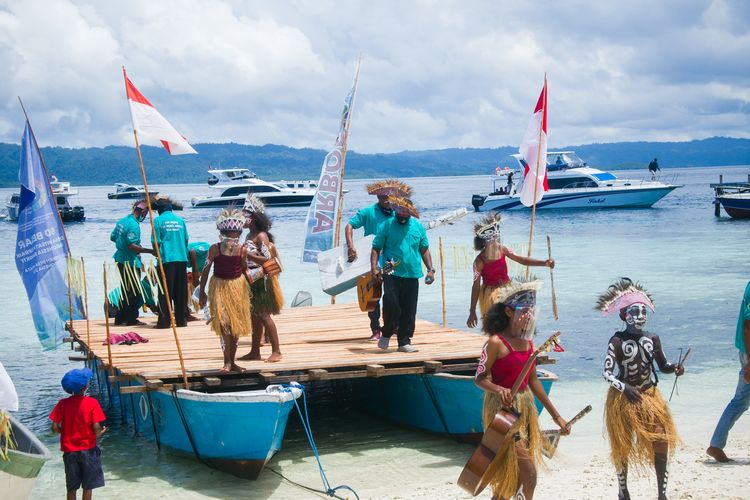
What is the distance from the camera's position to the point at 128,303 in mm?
13055

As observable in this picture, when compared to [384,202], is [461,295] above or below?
below

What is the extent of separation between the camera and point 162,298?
13008 millimetres

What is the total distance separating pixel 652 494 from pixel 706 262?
26102 mm

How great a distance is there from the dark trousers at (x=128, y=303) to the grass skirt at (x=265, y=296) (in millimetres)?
4011

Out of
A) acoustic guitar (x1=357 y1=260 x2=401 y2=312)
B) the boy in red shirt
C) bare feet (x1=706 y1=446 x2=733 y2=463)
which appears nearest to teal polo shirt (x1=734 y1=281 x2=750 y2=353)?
bare feet (x1=706 y1=446 x2=733 y2=463)

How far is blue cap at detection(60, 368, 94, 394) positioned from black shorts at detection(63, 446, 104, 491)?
1.69 ft

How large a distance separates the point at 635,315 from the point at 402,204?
3.88 meters

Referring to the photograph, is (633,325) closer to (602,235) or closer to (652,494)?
(652,494)

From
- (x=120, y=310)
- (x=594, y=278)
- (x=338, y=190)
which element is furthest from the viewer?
(x=594, y=278)

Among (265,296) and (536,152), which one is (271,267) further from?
(536,152)

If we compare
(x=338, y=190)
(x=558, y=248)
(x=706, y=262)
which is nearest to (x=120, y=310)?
(x=338, y=190)

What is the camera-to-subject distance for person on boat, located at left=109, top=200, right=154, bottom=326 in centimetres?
1249

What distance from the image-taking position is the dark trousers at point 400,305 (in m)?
10.3

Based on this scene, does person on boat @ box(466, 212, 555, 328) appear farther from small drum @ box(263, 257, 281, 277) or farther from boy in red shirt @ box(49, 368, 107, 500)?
boy in red shirt @ box(49, 368, 107, 500)
